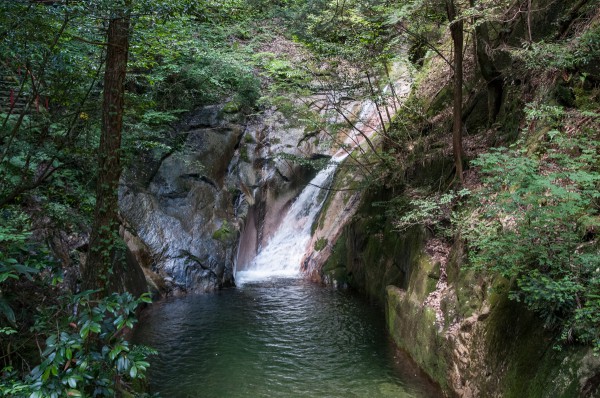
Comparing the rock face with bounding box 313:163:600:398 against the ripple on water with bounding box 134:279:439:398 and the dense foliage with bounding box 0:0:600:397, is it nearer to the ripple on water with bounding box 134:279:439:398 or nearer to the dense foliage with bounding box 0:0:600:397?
the dense foliage with bounding box 0:0:600:397

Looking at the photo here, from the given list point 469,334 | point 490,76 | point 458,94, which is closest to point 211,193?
point 458,94

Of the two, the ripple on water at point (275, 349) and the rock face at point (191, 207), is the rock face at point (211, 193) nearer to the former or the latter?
the rock face at point (191, 207)

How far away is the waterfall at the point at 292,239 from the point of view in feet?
47.7

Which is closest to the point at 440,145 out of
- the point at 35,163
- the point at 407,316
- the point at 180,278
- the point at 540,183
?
the point at 407,316

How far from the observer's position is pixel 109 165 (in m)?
4.54

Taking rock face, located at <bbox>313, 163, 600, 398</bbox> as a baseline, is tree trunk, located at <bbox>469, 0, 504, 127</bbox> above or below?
above

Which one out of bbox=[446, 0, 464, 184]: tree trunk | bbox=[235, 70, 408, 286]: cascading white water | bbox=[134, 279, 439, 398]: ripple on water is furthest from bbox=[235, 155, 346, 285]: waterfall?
bbox=[446, 0, 464, 184]: tree trunk

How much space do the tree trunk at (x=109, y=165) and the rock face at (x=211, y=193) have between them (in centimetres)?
775

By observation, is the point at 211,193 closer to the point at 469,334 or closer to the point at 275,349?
the point at 275,349

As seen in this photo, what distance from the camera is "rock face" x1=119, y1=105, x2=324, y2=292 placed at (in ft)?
42.0

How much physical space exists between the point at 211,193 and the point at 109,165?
9.88m

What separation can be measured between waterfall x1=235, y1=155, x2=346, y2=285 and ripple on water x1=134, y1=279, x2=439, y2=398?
2.77 metres

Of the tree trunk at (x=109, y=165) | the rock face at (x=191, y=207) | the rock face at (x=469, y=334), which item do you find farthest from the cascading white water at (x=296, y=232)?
the tree trunk at (x=109, y=165)

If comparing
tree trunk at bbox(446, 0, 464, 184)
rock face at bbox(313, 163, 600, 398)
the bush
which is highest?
tree trunk at bbox(446, 0, 464, 184)
